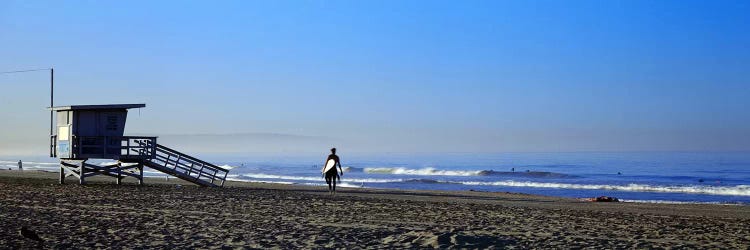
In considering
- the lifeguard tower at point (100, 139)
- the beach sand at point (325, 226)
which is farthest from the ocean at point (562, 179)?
the beach sand at point (325, 226)

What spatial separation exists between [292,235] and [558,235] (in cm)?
393

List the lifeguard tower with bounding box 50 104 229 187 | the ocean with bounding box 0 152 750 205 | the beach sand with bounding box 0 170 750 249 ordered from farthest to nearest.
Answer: the ocean with bounding box 0 152 750 205 < the lifeguard tower with bounding box 50 104 229 187 < the beach sand with bounding box 0 170 750 249

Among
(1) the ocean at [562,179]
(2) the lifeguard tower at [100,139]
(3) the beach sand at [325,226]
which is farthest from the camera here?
(1) the ocean at [562,179]

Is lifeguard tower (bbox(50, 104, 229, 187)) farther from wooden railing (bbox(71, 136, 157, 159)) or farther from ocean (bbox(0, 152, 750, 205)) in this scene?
ocean (bbox(0, 152, 750, 205))

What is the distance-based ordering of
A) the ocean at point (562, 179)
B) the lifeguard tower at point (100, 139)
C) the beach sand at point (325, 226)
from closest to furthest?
the beach sand at point (325, 226), the lifeguard tower at point (100, 139), the ocean at point (562, 179)

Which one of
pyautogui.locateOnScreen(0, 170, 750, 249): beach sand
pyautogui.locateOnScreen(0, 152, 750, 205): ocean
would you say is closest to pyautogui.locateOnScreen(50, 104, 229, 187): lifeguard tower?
pyautogui.locateOnScreen(0, 170, 750, 249): beach sand

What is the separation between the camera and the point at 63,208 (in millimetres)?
15031

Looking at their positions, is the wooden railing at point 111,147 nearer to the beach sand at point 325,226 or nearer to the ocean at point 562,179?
the beach sand at point 325,226

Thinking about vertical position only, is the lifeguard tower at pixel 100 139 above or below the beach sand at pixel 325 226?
above

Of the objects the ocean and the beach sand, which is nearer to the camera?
the beach sand

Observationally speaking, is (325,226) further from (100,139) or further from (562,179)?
(562,179)

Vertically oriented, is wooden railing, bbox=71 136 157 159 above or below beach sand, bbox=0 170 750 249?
above

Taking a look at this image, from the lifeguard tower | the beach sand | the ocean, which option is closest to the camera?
the beach sand

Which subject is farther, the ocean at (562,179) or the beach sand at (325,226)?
the ocean at (562,179)
